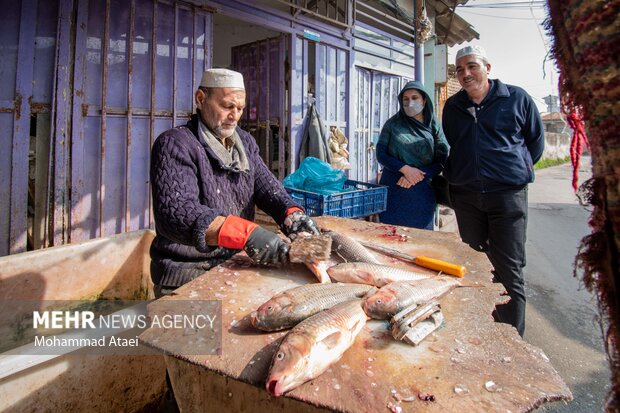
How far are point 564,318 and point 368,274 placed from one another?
11.7ft

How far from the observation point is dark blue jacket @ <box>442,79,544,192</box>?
3.18 metres

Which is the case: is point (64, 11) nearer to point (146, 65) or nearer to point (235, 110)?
point (146, 65)

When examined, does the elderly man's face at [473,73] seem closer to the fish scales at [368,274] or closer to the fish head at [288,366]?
the fish scales at [368,274]

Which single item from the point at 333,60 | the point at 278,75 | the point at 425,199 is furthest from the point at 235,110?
the point at 333,60

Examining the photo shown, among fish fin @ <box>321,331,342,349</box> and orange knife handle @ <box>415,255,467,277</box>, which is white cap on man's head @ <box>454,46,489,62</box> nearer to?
orange knife handle @ <box>415,255,467,277</box>

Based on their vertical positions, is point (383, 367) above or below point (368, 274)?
below

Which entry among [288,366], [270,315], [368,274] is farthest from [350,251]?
[288,366]

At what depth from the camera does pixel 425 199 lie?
423cm

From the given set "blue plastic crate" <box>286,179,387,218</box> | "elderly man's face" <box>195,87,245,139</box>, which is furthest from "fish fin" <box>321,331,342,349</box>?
"blue plastic crate" <box>286,179,387,218</box>

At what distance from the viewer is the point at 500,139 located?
323 centimetres

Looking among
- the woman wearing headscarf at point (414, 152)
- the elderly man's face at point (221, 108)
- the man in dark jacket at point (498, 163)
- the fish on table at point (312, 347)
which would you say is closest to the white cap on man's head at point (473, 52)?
the man in dark jacket at point (498, 163)

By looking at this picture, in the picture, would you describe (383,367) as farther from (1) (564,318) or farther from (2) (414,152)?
(1) (564,318)

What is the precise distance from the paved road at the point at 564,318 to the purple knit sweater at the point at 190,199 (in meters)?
1.72

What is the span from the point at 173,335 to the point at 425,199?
339cm
